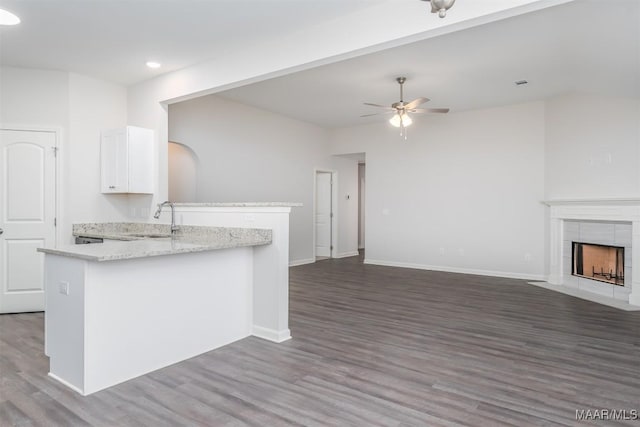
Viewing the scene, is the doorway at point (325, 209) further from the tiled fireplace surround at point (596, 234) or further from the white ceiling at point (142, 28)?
the white ceiling at point (142, 28)

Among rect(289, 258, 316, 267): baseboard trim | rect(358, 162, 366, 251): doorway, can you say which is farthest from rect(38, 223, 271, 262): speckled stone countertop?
rect(358, 162, 366, 251): doorway

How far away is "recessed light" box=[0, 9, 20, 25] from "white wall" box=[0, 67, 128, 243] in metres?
1.22

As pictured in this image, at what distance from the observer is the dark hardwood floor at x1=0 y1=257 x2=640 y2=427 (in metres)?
2.25

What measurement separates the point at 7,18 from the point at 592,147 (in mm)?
6859

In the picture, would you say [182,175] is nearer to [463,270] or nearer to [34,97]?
[34,97]

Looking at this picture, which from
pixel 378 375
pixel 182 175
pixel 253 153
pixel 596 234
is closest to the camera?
pixel 378 375

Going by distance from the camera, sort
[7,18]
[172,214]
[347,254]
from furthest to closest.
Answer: [347,254], [172,214], [7,18]

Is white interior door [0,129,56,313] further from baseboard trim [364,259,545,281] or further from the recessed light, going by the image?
baseboard trim [364,259,545,281]

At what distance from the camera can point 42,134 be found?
4523mm

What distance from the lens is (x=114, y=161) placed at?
4652 millimetres

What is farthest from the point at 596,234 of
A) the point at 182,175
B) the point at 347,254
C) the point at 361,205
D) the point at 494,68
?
the point at 182,175

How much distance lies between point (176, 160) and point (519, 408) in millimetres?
6075

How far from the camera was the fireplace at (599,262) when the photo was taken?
5350 mm

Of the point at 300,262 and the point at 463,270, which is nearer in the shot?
the point at 463,270
